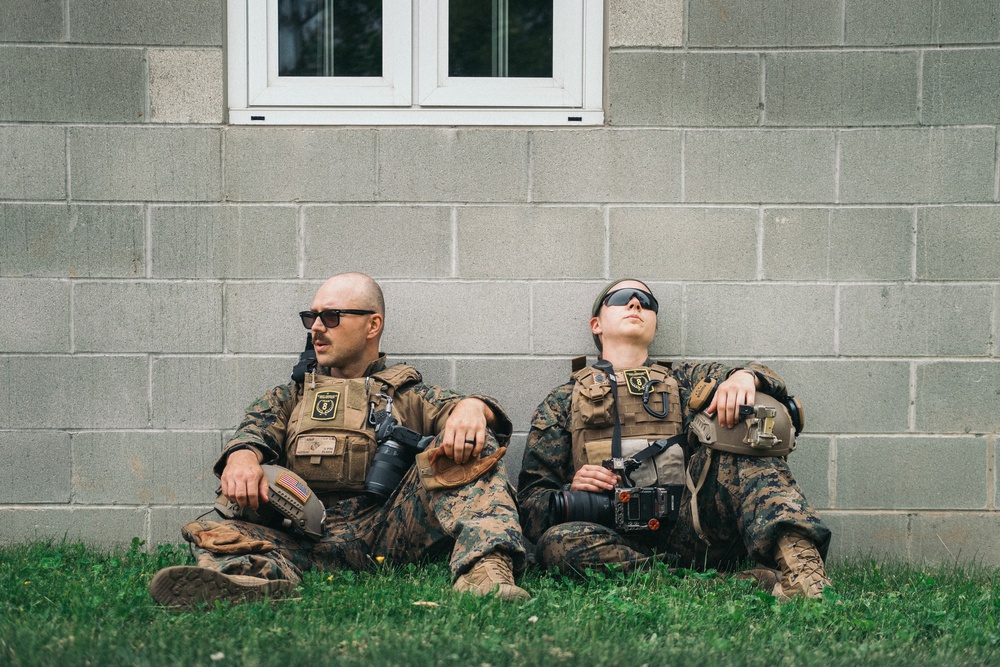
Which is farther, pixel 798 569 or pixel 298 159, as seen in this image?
pixel 298 159

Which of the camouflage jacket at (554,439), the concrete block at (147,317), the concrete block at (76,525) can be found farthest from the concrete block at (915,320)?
the concrete block at (76,525)

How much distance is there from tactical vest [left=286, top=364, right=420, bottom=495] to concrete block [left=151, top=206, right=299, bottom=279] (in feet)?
2.51

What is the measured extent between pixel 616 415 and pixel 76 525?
249 centimetres

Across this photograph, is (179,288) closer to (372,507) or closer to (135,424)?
(135,424)

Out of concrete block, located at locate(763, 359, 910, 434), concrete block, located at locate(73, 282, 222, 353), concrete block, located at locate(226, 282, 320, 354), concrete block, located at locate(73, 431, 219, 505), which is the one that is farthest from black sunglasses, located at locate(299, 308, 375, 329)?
concrete block, located at locate(763, 359, 910, 434)

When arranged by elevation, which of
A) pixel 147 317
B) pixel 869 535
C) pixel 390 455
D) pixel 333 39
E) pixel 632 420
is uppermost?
pixel 333 39

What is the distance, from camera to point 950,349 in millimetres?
3965

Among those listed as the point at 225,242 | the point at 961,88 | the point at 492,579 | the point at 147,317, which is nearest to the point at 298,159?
the point at 225,242

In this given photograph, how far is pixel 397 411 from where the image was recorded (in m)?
3.60

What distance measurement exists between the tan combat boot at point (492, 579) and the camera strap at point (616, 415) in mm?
776

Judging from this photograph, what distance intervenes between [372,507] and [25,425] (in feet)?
5.70

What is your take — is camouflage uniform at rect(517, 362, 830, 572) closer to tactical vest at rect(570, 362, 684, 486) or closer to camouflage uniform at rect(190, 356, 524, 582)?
tactical vest at rect(570, 362, 684, 486)

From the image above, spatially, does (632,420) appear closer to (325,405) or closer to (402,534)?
(402,534)

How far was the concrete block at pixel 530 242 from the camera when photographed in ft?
13.2
